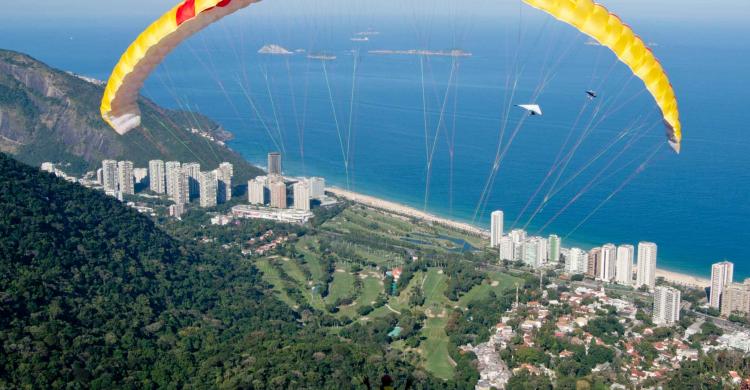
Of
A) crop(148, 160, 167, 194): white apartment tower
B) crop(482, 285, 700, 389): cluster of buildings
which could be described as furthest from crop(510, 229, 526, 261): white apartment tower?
crop(148, 160, 167, 194): white apartment tower

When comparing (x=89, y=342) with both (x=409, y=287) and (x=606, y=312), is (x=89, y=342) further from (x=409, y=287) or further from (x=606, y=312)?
(x=606, y=312)

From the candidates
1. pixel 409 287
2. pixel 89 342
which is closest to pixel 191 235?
pixel 409 287

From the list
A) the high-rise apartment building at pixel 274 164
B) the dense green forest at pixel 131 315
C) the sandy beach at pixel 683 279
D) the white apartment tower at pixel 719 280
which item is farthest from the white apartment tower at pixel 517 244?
the high-rise apartment building at pixel 274 164

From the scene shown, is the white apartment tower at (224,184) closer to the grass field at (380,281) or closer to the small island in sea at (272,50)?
the grass field at (380,281)

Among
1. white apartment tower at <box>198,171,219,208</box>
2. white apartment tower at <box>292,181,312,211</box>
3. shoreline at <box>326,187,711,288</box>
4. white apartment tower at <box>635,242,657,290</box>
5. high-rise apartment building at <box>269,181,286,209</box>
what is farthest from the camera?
white apartment tower at <box>198,171,219,208</box>

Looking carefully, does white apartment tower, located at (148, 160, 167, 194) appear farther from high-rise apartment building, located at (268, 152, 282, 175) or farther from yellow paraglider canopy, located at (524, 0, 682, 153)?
yellow paraglider canopy, located at (524, 0, 682, 153)

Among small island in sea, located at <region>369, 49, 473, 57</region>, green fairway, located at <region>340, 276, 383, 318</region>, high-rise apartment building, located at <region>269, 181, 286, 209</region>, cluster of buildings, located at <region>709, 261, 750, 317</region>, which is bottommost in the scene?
green fairway, located at <region>340, 276, 383, 318</region>
